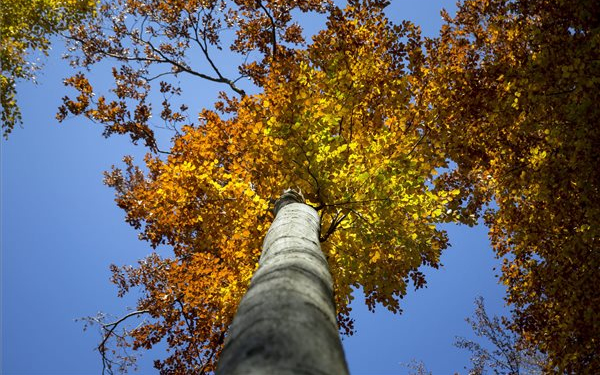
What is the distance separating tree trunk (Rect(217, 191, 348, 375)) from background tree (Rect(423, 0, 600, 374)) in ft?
18.5

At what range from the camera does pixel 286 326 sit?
1262mm

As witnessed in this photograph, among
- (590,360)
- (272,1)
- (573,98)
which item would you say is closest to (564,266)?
(590,360)

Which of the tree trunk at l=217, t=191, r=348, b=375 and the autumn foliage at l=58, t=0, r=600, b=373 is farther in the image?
the autumn foliage at l=58, t=0, r=600, b=373

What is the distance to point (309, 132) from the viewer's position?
4781 mm

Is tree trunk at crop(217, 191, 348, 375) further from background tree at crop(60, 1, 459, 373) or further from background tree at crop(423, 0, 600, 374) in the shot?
background tree at crop(423, 0, 600, 374)

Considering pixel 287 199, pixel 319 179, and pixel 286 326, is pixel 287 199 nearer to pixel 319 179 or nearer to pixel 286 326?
pixel 319 179

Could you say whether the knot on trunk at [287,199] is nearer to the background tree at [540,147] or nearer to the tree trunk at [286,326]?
the tree trunk at [286,326]

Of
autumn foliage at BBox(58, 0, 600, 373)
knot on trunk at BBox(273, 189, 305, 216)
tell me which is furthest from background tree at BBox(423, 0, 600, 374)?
knot on trunk at BBox(273, 189, 305, 216)

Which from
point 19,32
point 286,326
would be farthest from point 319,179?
point 19,32

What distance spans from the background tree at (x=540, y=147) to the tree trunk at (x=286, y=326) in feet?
18.5

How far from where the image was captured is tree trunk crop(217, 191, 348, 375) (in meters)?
1.09

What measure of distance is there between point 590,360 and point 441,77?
6548 millimetres

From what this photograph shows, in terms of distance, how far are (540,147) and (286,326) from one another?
7.79 m

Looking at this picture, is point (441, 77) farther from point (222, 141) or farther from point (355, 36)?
point (222, 141)
